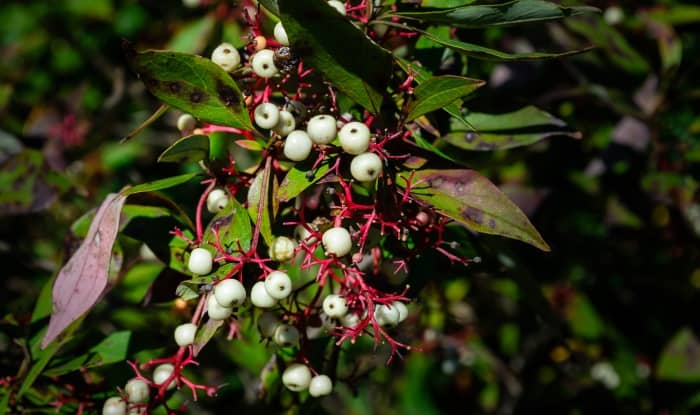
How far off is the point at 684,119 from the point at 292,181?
1.42 meters

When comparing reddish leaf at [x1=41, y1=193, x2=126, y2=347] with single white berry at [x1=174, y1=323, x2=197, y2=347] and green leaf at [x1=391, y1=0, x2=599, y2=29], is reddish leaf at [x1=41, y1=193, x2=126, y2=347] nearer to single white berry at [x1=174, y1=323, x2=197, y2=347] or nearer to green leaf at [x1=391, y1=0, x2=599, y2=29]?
single white berry at [x1=174, y1=323, x2=197, y2=347]

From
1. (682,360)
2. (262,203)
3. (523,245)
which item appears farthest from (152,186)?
→ (682,360)

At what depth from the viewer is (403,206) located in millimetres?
1055

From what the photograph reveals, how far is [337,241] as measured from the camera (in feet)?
2.99

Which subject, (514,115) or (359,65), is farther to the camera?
(514,115)

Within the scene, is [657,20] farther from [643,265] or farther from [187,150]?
[187,150]

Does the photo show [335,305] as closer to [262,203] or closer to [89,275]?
[262,203]

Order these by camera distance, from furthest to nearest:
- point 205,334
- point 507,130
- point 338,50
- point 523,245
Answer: point 523,245 < point 507,130 < point 205,334 < point 338,50

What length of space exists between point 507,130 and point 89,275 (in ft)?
2.70

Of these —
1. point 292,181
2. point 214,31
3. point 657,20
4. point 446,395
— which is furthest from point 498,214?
point 446,395

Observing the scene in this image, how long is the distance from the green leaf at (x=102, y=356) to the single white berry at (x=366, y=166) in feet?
2.39

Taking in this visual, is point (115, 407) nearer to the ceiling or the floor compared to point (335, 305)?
nearer to the floor

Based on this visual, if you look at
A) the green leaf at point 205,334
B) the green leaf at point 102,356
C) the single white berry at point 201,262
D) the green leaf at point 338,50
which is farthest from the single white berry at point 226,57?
the green leaf at point 102,356

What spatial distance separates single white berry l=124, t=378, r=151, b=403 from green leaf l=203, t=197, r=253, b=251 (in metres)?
0.32
